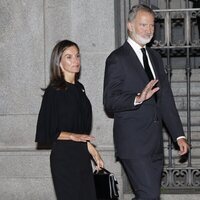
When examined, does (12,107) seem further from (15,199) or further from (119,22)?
(119,22)

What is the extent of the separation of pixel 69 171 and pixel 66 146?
8.2 inches

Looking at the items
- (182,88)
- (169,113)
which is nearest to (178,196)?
(169,113)

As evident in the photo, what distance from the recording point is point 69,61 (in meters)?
5.92

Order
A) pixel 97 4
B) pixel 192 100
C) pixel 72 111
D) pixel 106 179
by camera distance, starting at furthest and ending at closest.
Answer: pixel 192 100 → pixel 97 4 → pixel 106 179 → pixel 72 111

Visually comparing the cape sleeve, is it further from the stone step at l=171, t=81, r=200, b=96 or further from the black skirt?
the stone step at l=171, t=81, r=200, b=96

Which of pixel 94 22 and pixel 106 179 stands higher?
pixel 94 22

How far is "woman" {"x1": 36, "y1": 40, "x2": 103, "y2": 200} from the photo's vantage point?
227 inches

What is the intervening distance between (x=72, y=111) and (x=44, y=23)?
2734 millimetres

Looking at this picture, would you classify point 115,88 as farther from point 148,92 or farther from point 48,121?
point 48,121

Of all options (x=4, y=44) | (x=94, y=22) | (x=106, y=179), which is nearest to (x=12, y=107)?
(x=4, y=44)

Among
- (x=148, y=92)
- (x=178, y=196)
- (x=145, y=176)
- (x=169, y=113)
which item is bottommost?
(x=178, y=196)

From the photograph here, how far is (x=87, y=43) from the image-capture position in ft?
26.9

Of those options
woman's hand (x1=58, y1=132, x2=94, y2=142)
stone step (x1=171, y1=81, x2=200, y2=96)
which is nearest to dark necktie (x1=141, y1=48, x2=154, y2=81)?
woman's hand (x1=58, y1=132, x2=94, y2=142)

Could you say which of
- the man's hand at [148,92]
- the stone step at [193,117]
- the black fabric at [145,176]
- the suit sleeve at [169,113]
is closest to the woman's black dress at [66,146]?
the black fabric at [145,176]
